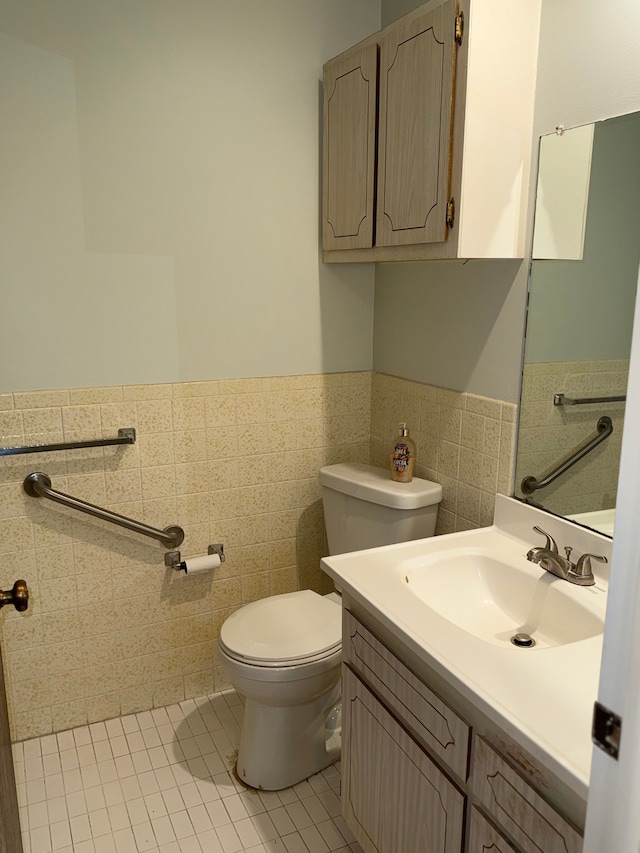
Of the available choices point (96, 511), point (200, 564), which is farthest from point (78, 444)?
point (200, 564)

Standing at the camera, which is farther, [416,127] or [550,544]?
[416,127]

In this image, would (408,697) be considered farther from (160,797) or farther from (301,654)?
(160,797)

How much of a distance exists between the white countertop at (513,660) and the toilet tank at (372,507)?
0.32 meters

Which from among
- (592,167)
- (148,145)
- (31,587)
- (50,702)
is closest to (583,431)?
(592,167)

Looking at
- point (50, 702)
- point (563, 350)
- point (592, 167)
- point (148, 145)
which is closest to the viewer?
point (592, 167)

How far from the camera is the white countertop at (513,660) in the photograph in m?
0.96

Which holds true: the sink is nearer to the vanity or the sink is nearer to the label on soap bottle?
the vanity

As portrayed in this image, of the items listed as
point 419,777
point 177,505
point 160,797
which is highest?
point 177,505

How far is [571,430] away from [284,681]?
1000mm

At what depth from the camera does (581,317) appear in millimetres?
1508

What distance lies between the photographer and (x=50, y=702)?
2121 mm

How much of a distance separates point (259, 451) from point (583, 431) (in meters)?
1.12

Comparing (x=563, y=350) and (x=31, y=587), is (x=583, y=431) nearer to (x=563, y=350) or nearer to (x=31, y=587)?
(x=563, y=350)

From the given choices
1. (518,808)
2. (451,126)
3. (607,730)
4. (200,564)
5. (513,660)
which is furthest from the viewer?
(200,564)
